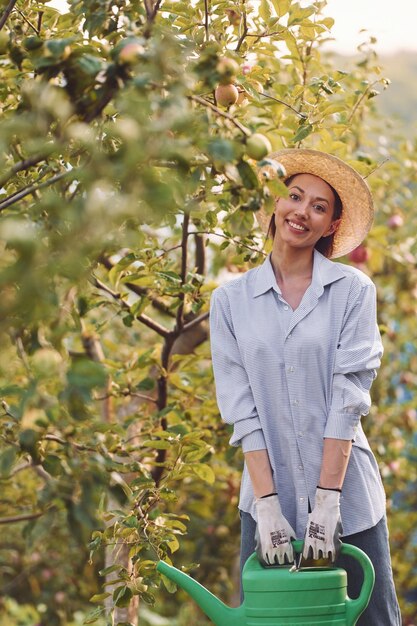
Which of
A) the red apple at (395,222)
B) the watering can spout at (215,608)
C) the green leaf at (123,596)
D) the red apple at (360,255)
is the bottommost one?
the green leaf at (123,596)

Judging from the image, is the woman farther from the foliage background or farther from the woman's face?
the foliage background

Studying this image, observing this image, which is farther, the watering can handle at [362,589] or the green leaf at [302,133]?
the green leaf at [302,133]

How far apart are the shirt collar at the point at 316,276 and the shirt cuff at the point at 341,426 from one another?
26cm

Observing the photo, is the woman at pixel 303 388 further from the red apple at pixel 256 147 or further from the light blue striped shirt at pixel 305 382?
the red apple at pixel 256 147

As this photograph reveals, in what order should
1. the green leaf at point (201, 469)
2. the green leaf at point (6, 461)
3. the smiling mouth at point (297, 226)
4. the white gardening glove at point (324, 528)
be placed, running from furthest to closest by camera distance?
the green leaf at point (201, 469)
the smiling mouth at point (297, 226)
the white gardening glove at point (324, 528)
the green leaf at point (6, 461)

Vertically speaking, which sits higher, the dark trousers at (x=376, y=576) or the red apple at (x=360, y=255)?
the red apple at (x=360, y=255)

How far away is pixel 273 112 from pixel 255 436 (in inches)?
39.6

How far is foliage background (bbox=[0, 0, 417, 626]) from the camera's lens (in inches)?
44.7

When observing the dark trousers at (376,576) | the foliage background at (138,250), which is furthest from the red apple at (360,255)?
the dark trousers at (376,576)

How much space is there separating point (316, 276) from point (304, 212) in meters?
0.13

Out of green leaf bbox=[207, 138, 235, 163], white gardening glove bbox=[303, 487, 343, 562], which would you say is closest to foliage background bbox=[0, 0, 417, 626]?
green leaf bbox=[207, 138, 235, 163]

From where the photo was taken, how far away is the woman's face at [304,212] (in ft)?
6.95

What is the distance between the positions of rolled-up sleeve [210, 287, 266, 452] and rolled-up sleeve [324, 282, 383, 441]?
0.15 metres

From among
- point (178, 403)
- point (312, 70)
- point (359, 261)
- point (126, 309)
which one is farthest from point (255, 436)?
point (359, 261)
